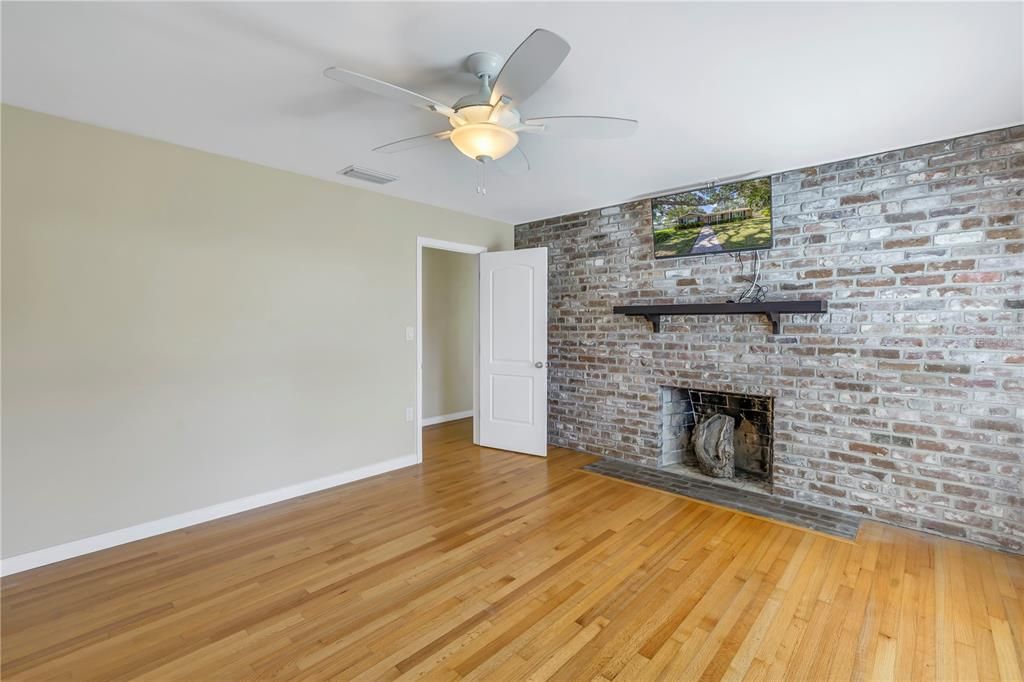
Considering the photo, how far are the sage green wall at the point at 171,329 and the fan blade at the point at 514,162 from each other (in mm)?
1628

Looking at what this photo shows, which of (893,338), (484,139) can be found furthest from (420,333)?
(893,338)

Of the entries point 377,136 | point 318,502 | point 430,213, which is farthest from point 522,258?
point 318,502

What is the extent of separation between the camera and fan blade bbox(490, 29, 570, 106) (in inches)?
57.2

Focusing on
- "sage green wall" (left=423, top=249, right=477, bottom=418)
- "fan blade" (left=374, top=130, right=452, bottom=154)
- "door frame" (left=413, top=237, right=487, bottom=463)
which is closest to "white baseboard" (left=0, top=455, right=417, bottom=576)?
"door frame" (left=413, top=237, right=487, bottom=463)

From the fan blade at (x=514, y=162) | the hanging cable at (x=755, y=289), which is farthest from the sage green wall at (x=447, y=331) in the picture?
the hanging cable at (x=755, y=289)


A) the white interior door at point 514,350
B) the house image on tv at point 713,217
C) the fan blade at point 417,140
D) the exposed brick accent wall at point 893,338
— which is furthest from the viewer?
the white interior door at point 514,350

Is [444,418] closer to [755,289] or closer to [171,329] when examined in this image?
[171,329]

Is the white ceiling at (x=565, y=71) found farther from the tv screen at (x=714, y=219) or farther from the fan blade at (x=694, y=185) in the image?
the tv screen at (x=714, y=219)

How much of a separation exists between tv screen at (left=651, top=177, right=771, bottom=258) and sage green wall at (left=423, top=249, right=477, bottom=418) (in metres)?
2.71

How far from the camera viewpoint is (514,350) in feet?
15.0

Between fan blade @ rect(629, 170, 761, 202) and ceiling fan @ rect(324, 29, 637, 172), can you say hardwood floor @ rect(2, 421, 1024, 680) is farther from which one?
fan blade @ rect(629, 170, 761, 202)

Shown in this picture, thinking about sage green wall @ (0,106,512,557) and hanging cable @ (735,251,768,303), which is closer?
sage green wall @ (0,106,512,557)

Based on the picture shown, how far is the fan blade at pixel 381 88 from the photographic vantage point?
159cm

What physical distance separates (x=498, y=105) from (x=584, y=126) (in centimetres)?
40
